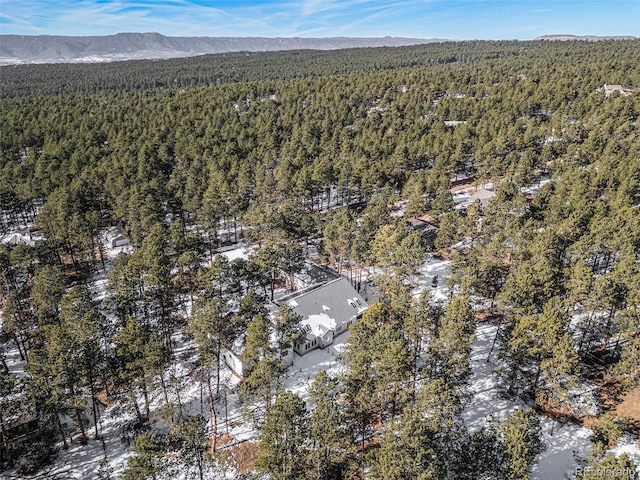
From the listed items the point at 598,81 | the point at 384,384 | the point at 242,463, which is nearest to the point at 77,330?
the point at 242,463

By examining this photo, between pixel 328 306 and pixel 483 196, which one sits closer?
pixel 328 306

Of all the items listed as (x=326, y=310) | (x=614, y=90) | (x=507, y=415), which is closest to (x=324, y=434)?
(x=507, y=415)

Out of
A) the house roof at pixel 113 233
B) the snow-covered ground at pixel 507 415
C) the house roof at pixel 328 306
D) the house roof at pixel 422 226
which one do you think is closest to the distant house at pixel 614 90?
the house roof at pixel 422 226

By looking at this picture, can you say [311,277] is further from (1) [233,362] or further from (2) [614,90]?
(2) [614,90]

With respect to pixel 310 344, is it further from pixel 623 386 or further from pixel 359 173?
pixel 359 173

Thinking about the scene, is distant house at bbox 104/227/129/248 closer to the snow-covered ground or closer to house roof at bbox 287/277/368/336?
house roof at bbox 287/277/368/336

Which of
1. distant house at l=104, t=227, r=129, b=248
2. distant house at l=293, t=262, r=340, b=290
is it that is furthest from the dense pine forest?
distant house at l=104, t=227, r=129, b=248
